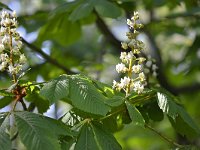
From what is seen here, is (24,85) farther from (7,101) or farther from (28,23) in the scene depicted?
(28,23)

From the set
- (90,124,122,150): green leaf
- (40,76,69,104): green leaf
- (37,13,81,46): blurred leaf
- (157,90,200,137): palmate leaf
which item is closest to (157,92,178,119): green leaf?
(157,90,200,137): palmate leaf

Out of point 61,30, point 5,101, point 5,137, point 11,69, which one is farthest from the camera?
point 61,30

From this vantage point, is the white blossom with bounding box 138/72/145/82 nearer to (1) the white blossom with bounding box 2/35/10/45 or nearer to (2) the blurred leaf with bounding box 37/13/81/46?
(1) the white blossom with bounding box 2/35/10/45

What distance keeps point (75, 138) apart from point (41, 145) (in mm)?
208

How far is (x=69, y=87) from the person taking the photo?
69.7 inches

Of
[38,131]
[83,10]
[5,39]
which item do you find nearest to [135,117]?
[38,131]

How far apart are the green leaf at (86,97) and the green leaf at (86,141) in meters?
0.10

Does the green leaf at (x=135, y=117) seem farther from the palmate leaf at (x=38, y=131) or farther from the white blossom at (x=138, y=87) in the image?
the palmate leaf at (x=38, y=131)

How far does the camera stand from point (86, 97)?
174 centimetres

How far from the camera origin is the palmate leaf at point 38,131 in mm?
1576

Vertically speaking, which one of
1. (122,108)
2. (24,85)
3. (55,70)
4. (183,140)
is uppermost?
(24,85)

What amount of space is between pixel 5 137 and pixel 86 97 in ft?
1.06

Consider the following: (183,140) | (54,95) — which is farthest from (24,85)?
(183,140)

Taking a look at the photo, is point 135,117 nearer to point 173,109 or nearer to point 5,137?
point 173,109
